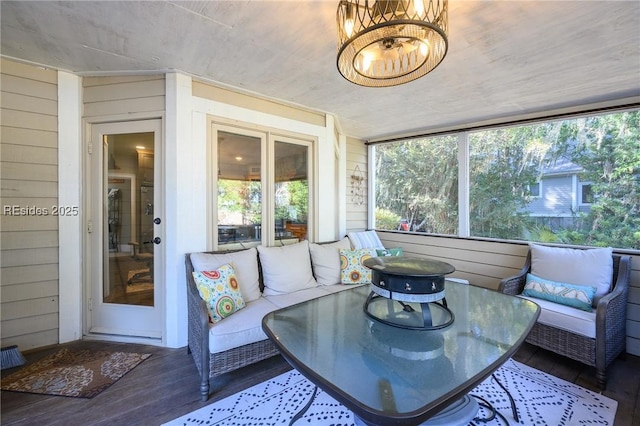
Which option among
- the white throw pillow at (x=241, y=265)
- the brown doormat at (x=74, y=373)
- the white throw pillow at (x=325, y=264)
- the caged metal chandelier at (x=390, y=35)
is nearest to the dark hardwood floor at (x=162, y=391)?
the brown doormat at (x=74, y=373)

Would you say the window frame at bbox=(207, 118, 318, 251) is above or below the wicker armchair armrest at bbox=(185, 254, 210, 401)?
above

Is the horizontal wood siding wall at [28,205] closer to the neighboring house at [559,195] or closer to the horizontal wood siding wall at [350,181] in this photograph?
the horizontal wood siding wall at [350,181]

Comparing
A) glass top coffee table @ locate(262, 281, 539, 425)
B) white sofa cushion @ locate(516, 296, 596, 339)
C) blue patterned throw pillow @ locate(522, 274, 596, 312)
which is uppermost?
glass top coffee table @ locate(262, 281, 539, 425)

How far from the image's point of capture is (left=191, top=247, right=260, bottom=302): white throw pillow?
248 centimetres

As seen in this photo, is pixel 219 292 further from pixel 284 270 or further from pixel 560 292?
pixel 560 292

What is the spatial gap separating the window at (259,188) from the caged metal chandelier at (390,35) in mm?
1677

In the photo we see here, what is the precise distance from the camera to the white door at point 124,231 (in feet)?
8.87

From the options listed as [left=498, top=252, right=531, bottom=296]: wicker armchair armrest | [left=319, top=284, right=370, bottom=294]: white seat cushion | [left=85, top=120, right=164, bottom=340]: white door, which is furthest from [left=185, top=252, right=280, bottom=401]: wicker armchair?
[left=498, top=252, right=531, bottom=296]: wicker armchair armrest

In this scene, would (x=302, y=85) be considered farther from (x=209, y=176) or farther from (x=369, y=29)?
(x=369, y=29)

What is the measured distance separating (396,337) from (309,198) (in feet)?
7.59

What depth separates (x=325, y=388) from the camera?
106 centimetres

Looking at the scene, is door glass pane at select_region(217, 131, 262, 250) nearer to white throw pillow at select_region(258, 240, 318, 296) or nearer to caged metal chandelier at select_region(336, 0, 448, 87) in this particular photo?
white throw pillow at select_region(258, 240, 318, 296)

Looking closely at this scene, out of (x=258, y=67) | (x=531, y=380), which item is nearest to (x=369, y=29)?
(x=258, y=67)

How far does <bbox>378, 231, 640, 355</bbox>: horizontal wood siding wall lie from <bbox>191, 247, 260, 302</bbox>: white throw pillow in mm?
2581
